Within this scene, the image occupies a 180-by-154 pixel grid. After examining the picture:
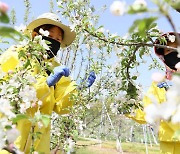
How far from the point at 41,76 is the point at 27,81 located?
277 mm

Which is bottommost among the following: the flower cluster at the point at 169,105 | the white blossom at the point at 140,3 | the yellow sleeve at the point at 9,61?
the flower cluster at the point at 169,105

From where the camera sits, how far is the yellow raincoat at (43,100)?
7.00ft

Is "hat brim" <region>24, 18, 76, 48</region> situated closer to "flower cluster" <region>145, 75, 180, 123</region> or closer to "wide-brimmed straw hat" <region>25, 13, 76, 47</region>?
"wide-brimmed straw hat" <region>25, 13, 76, 47</region>

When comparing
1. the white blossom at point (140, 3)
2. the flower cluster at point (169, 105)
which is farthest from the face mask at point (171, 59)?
the flower cluster at point (169, 105)

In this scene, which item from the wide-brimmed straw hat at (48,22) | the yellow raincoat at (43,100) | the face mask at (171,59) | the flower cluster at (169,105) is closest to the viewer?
the flower cluster at (169,105)

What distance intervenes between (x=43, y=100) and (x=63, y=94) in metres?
0.27

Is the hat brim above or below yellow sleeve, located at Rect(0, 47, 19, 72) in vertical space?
above

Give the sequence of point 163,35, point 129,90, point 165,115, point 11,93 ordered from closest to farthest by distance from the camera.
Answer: point 165,115, point 11,93, point 163,35, point 129,90

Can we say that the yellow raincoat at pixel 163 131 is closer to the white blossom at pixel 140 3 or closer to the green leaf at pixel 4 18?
the white blossom at pixel 140 3

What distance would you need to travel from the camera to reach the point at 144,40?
179cm

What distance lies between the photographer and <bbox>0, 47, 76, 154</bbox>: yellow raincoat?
2133 mm

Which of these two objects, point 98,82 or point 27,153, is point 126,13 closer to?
point 27,153

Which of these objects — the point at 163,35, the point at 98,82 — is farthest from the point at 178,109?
the point at 98,82

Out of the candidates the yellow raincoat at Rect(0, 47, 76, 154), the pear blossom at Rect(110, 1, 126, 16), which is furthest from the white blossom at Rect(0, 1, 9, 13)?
the yellow raincoat at Rect(0, 47, 76, 154)
